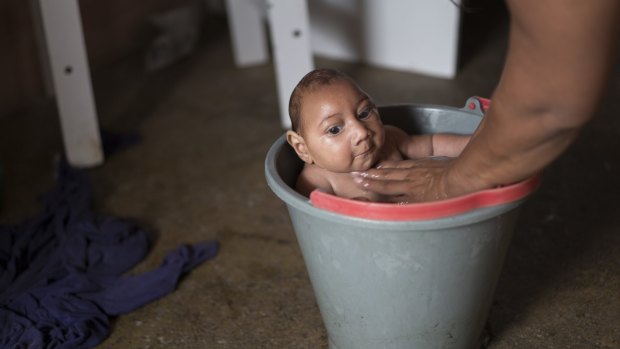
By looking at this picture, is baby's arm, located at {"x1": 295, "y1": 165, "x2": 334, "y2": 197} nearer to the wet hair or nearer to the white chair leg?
the wet hair

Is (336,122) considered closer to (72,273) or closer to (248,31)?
(72,273)

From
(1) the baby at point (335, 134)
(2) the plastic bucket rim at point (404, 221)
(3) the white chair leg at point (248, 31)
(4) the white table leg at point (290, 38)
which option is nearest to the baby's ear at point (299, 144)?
(1) the baby at point (335, 134)

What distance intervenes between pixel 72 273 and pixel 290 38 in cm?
88

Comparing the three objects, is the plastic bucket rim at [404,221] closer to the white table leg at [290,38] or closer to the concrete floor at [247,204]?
the concrete floor at [247,204]

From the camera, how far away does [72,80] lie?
1.91 meters

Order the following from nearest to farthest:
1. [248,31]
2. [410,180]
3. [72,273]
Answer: [410,180] → [72,273] → [248,31]

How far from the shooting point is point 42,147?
83.7 inches

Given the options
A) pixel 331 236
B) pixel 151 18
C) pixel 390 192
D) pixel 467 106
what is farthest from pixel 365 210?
pixel 151 18

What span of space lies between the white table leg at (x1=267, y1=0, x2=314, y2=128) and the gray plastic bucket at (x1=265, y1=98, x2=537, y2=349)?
0.81 m

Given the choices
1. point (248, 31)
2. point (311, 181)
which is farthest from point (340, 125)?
point (248, 31)

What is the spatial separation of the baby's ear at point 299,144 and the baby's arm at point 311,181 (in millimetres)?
18

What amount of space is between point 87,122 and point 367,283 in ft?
3.75

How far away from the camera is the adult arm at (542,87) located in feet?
2.58

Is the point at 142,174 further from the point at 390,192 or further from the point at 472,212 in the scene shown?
the point at 472,212
